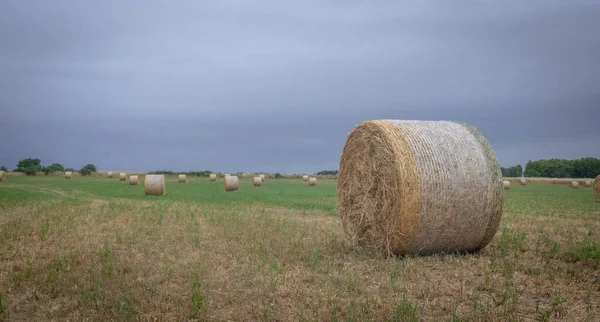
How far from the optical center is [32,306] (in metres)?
7.38

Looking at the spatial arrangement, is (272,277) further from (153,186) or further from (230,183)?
(230,183)

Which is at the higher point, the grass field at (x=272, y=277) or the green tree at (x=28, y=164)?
the green tree at (x=28, y=164)

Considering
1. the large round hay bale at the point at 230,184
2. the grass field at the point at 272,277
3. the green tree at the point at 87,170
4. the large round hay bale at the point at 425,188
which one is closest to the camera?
the grass field at the point at 272,277

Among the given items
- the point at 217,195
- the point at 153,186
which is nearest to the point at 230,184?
the point at 217,195

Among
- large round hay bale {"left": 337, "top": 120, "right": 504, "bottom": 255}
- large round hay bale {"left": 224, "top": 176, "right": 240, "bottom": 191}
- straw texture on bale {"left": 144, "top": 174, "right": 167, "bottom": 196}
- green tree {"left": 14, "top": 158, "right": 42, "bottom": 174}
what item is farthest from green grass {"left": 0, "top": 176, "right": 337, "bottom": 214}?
green tree {"left": 14, "top": 158, "right": 42, "bottom": 174}

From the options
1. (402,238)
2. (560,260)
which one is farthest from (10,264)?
(560,260)

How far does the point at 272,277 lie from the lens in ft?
25.0

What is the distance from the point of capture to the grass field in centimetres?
653

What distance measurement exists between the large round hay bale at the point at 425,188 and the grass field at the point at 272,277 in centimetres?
40

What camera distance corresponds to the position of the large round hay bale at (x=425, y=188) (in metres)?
9.50

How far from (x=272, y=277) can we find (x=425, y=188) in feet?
11.5

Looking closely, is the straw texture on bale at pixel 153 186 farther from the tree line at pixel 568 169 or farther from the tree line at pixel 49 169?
the tree line at pixel 568 169

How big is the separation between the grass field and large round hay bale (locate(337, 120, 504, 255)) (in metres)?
0.40

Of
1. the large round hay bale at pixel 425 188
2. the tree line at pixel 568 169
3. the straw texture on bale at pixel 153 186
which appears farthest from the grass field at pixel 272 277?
the tree line at pixel 568 169
